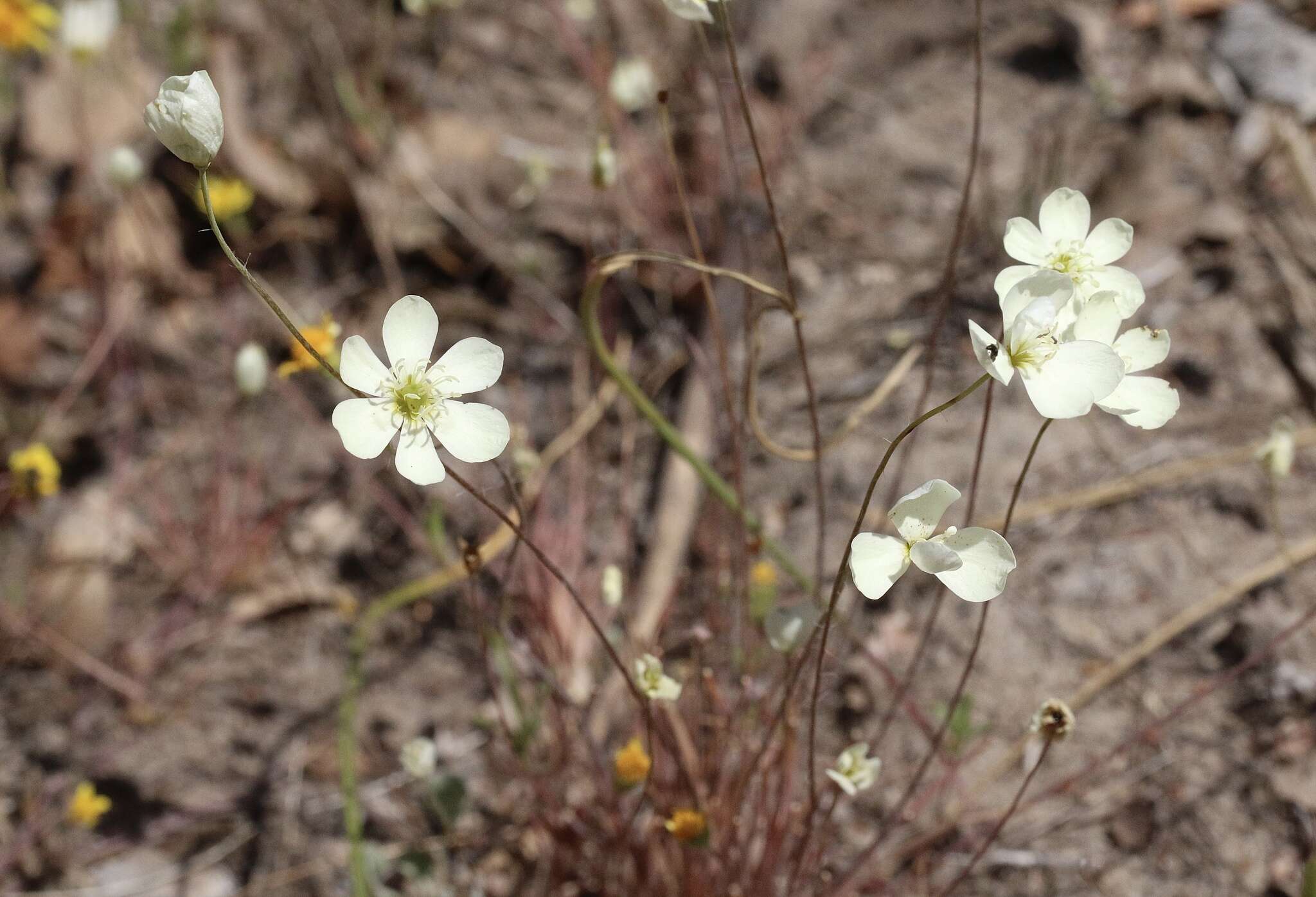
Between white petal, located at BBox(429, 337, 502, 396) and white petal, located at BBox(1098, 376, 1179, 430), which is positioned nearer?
white petal, located at BBox(1098, 376, 1179, 430)

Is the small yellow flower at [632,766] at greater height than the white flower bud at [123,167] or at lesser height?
lesser

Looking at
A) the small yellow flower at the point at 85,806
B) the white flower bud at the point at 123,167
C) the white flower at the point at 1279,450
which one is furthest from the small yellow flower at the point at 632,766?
the white flower bud at the point at 123,167

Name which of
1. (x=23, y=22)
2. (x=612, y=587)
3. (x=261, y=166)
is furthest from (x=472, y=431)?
(x=23, y=22)

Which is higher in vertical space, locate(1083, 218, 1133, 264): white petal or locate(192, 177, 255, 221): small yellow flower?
locate(192, 177, 255, 221): small yellow flower

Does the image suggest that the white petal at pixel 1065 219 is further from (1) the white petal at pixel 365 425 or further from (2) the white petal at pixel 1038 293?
(1) the white petal at pixel 365 425

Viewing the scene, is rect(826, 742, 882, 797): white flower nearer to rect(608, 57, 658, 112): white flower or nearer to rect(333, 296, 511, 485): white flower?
rect(333, 296, 511, 485): white flower

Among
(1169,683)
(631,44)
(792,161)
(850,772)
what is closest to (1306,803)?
(1169,683)

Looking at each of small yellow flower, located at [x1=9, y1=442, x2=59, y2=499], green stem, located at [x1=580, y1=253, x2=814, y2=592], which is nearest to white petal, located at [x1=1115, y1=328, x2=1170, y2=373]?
green stem, located at [x1=580, y1=253, x2=814, y2=592]
